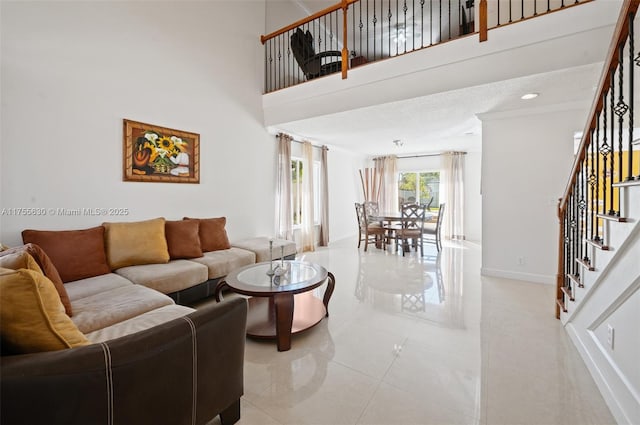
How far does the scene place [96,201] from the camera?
285cm

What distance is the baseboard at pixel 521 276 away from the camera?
3580 millimetres

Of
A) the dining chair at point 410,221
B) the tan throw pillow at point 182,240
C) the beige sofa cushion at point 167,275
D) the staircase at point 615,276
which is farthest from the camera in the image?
the dining chair at point 410,221

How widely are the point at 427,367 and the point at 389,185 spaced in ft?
21.4

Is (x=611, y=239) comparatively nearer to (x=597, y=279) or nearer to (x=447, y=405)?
(x=597, y=279)

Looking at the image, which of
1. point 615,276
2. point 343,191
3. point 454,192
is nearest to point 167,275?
point 615,276

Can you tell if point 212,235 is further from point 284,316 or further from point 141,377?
point 141,377

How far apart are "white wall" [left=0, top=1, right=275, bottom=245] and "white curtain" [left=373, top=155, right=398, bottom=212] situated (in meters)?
4.49

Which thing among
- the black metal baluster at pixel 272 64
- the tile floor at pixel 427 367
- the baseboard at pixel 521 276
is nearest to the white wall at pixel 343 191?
the black metal baluster at pixel 272 64

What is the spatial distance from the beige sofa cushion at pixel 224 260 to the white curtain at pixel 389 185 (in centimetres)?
536

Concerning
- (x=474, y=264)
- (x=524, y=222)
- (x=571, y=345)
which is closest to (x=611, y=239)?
(x=571, y=345)

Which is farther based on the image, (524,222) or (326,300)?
(524,222)

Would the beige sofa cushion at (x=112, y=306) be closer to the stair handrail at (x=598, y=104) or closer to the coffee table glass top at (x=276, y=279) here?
the coffee table glass top at (x=276, y=279)

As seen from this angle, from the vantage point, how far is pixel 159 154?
11.0ft

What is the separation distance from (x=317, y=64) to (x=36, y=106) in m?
3.50
